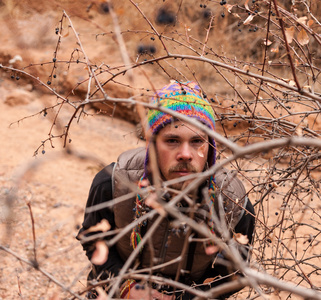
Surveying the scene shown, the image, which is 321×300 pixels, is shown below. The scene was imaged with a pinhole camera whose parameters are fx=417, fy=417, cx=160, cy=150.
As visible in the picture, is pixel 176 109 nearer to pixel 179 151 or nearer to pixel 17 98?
pixel 179 151

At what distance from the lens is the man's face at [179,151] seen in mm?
2238

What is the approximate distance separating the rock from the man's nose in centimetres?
502

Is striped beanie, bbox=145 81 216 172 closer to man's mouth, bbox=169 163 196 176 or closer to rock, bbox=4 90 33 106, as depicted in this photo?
man's mouth, bbox=169 163 196 176

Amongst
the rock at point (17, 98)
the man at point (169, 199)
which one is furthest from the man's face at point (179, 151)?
the rock at point (17, 98)

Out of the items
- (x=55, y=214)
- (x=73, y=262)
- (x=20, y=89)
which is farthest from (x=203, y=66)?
(x=73, y=262)

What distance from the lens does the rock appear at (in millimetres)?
6645

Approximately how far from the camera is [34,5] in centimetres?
772

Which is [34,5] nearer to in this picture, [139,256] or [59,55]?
[59,55]

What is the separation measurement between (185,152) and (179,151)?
0.12 feet

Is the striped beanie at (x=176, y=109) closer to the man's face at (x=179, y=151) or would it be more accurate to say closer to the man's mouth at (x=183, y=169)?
the man's face at (x=179, y=151)

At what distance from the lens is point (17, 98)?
667 centimetres

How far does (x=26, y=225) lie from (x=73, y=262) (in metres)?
0.70

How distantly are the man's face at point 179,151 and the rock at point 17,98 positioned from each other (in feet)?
16.0

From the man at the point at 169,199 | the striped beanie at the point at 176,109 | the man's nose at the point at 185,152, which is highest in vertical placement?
the striped beanie at the point at 176,109
